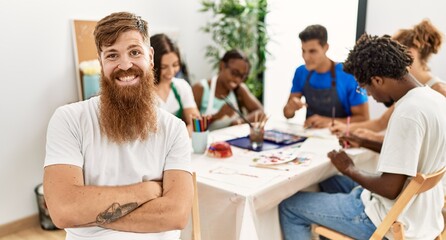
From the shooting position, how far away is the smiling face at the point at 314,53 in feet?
8.87

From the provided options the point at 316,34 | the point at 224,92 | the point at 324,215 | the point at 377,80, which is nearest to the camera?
the point at 377,80

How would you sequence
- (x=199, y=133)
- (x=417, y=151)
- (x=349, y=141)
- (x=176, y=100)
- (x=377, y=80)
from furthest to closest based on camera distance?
(x=176, y=100)
(x=349, y=141)
(x=199, y=133)
(x=377, y=80)
(x=417, y=151)

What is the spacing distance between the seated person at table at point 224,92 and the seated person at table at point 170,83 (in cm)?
43

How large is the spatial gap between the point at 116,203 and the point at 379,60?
1216mm

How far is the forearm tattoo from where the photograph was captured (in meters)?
1.23

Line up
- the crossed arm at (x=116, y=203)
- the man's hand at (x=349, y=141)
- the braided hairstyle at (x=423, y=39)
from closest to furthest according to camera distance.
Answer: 1. the crossed arm at (x=116, y=203)
2. the man's hand at (x=349, y=141)
3. the braided hairstyle at (x=423, y=39)

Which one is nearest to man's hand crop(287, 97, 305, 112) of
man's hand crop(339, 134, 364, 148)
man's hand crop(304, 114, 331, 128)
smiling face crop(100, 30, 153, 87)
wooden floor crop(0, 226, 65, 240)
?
man's hand crop(304, 114, 331, 128)

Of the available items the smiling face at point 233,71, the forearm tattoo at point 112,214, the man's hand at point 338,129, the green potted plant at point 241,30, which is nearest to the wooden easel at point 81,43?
the smiling face at point 233,71

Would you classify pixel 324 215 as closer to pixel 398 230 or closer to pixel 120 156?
pixel 398 230

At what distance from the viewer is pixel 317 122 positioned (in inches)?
103

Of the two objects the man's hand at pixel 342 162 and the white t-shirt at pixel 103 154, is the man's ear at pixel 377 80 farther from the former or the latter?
the white t-shirt at pixel 103 154

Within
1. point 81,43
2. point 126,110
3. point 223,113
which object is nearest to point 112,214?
point 126,110

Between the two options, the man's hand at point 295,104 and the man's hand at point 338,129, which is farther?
the man's hand at point 295,104

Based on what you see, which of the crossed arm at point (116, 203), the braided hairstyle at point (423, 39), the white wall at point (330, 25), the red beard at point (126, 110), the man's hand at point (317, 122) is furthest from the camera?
the white wall at point (330, 25)
